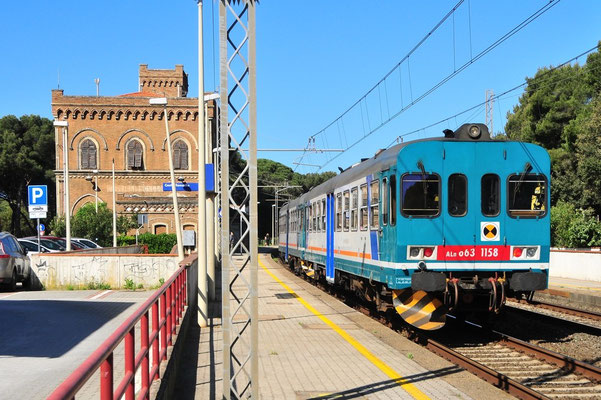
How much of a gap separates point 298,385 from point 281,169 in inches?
4178

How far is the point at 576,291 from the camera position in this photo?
66.3 ft

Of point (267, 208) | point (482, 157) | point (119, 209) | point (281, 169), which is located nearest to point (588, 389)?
point (482, 157)

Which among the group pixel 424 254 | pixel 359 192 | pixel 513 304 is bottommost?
pixel 513 304

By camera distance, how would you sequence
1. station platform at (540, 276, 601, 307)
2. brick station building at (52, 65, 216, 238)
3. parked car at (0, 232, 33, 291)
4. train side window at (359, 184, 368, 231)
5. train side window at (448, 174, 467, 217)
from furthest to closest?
brick station building at (52, 65, 216, 238), parked car at (0, 232, 33, 291), station platform at (540, 276, 601, 307), train side window at (359, 184, 368, 231), train side window at (448, 174, 467, 217)

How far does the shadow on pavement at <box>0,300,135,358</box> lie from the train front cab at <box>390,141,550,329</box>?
211 inches

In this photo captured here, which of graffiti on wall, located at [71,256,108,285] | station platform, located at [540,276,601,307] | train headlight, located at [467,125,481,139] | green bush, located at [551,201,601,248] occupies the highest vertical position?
train headlight, located at [467,125,481,139]

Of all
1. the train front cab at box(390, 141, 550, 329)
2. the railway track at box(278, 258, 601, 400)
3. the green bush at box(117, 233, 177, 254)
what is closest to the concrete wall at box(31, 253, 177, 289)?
the railway track at box(278, 258, 601, 400)

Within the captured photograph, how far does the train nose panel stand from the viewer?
11.4m

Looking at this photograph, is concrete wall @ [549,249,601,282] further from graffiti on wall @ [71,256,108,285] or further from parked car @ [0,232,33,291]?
parked car @ [0,232,33,291]

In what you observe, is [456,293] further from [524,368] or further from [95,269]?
[95,269]

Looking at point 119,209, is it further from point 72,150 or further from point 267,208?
point 267,208

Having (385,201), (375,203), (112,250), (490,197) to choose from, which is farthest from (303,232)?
(490,197)

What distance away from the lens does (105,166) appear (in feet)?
201

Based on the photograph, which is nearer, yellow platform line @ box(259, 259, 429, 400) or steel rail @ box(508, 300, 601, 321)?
yellow platform line @ box(259, 259, 429, 400)
